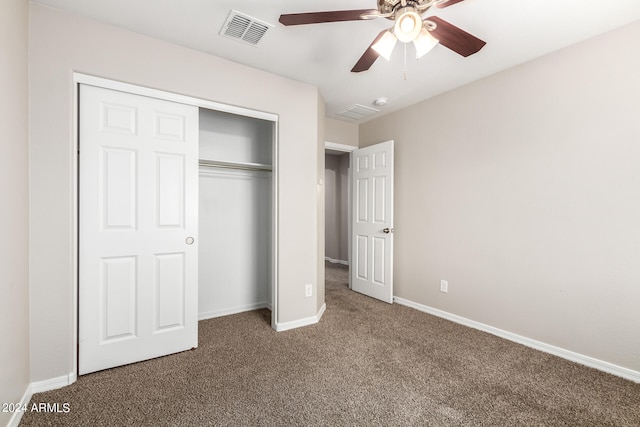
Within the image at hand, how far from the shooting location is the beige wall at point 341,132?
402cm

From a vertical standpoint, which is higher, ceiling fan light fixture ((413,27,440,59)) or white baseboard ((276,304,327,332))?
ceiling fan light fixture ((413,27,440,59))

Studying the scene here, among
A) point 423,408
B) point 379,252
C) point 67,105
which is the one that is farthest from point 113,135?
point 379,252

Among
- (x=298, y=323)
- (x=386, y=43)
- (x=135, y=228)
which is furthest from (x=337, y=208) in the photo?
(x=386, y=43)

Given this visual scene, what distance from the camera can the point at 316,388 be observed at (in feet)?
6.17

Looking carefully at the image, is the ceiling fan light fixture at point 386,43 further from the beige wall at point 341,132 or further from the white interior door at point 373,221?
the beige wall at point 341,132

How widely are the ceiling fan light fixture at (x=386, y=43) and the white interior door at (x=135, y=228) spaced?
5.41ft

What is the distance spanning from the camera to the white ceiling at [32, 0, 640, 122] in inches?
72.7

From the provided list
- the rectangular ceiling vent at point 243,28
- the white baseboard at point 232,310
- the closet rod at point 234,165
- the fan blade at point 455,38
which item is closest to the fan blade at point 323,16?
the fan blade at point 455,38

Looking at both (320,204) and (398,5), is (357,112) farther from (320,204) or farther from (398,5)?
(398,5)

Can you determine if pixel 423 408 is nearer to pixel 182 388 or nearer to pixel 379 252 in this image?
pixel 182 388

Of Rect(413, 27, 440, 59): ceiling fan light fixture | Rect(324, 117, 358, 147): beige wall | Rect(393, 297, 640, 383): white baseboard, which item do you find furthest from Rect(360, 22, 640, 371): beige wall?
Rect(413, 27, 440, 59): ceiling fan light fixture

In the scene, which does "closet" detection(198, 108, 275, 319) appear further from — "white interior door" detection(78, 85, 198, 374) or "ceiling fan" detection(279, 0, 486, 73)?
"ceiling fan" detection(279, 0, 486, 73)

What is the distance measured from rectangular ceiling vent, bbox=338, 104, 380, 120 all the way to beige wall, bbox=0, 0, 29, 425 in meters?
2.93

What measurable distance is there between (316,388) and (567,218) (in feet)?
7.75
